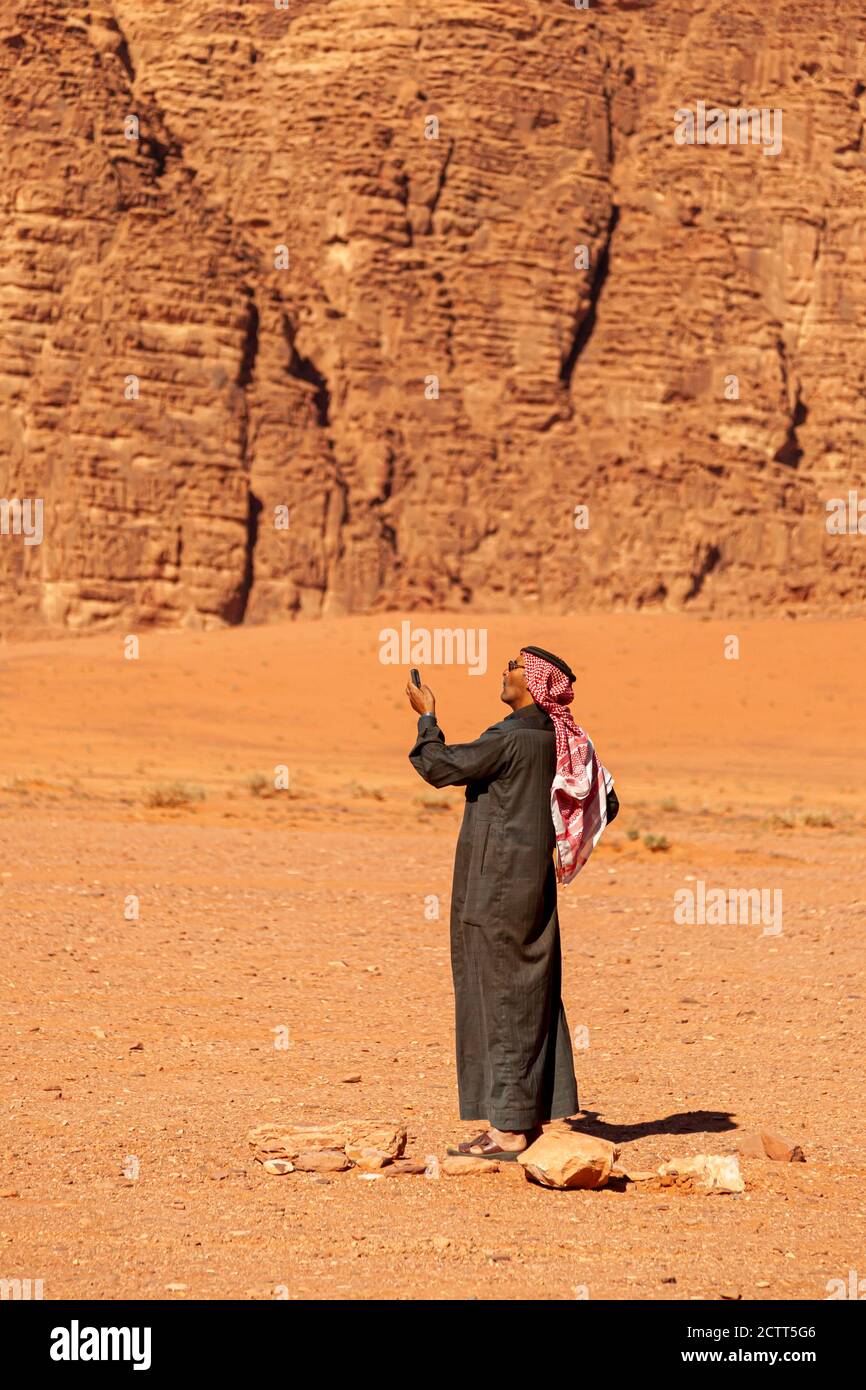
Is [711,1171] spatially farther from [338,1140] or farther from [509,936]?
[338,1140]

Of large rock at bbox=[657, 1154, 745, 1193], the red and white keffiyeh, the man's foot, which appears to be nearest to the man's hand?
the red and white keffiyeh

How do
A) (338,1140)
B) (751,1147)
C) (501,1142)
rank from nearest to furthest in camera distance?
(501,1142) → (338,1140) → (751,1147)

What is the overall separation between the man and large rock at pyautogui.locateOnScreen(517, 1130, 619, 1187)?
0.17 metres

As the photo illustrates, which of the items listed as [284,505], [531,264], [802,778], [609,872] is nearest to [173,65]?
[531,264]

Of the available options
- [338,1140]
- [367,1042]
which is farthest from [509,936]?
[367,1042]

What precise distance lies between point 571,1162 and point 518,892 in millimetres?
1006

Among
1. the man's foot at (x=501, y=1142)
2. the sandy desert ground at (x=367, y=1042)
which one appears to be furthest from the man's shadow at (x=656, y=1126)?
the man's foot at (x=501, y=1142)

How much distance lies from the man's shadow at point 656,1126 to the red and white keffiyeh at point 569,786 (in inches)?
50.1

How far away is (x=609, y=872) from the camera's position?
1886 cm

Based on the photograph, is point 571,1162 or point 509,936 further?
point 509,936

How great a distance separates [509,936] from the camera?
24.9 feet

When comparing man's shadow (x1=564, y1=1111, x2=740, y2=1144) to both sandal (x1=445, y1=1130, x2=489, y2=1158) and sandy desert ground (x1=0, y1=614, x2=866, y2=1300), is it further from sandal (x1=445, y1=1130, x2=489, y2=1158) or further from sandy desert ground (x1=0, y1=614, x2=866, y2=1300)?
sandal (x1=445, y1=1130, x2=489, y2=1158)

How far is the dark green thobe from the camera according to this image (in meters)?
7.55

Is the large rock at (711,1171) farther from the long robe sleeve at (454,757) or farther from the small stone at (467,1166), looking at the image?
the long robe sleeve at (454,757)
